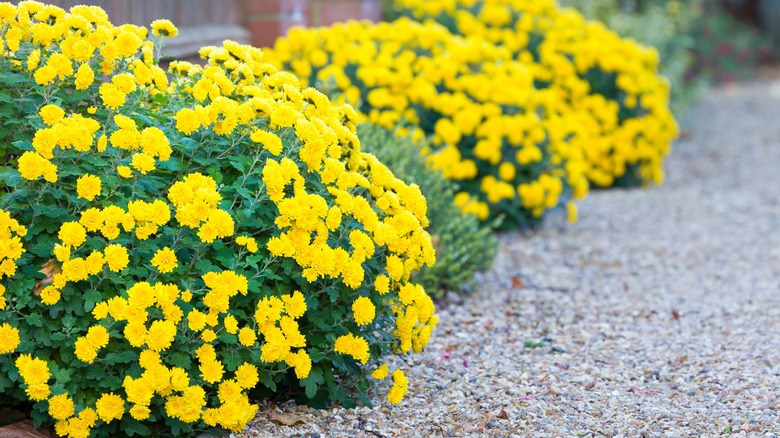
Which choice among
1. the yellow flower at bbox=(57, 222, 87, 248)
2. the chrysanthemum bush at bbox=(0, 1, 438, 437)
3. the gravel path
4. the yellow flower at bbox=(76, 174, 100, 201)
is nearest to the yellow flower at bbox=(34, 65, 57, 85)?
the chrysanthemum bush at bbox=(0, 1, 438, 437)

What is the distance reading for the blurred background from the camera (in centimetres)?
555

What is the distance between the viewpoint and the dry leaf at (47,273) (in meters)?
2.56

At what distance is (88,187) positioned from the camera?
254 centimetres

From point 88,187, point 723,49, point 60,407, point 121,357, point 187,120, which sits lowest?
point 723,49

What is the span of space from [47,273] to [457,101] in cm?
341

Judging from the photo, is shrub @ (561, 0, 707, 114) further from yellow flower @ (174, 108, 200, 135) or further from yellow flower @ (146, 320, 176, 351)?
yellow flower @ (146, 320, 176, 351)

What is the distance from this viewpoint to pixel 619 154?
24.2 ft

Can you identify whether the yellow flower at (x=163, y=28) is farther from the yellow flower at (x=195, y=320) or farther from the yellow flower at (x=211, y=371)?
the yellow flower at (x=211, y=371)

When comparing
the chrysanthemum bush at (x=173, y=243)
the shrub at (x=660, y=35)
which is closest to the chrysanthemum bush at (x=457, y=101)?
the chrysanthemum bush at (x=173, y=243)

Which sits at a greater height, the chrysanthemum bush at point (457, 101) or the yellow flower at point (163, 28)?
the yellow flower at point (163, 28)

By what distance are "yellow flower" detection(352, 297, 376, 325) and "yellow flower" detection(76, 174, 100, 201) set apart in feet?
2.55

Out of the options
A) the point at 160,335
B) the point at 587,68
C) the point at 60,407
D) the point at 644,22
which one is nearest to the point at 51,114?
the point at 160,335

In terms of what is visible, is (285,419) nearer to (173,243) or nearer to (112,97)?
(173,243)

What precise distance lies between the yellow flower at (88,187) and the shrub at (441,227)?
6.26 feet
